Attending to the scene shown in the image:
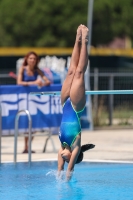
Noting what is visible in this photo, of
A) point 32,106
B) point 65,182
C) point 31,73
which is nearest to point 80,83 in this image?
point 65,182

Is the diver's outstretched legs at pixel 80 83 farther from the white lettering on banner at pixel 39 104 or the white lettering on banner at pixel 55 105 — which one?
the white lettering on banner at pixel 55 105

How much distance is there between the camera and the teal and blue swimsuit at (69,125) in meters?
8.72

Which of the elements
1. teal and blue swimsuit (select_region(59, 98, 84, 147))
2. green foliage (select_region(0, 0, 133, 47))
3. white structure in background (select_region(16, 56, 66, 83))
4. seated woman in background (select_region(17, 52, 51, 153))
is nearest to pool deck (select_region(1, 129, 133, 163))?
seated woman in background (select_region(17, 52, 51, 153))

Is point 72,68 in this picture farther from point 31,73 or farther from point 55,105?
point 55,105

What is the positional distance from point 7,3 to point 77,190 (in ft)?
130

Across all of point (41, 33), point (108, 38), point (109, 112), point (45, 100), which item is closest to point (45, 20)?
point (41, 33)

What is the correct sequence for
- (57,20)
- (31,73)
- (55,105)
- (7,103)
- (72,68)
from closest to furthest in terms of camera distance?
1. (72,68)
2. (31,73)
3. (7,103)
4. (55,105)
5. (57,20)

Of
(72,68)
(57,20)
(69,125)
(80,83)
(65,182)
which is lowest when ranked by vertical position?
(65,182)

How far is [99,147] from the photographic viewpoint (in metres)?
14.3

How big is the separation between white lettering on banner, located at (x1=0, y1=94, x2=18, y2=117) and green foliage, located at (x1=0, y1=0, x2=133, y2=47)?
1217 inches

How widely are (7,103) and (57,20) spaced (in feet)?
106

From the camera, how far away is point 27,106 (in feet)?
48.6

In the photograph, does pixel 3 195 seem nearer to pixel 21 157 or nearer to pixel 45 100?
pixel 21 157

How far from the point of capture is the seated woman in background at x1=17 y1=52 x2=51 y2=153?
13750mm
